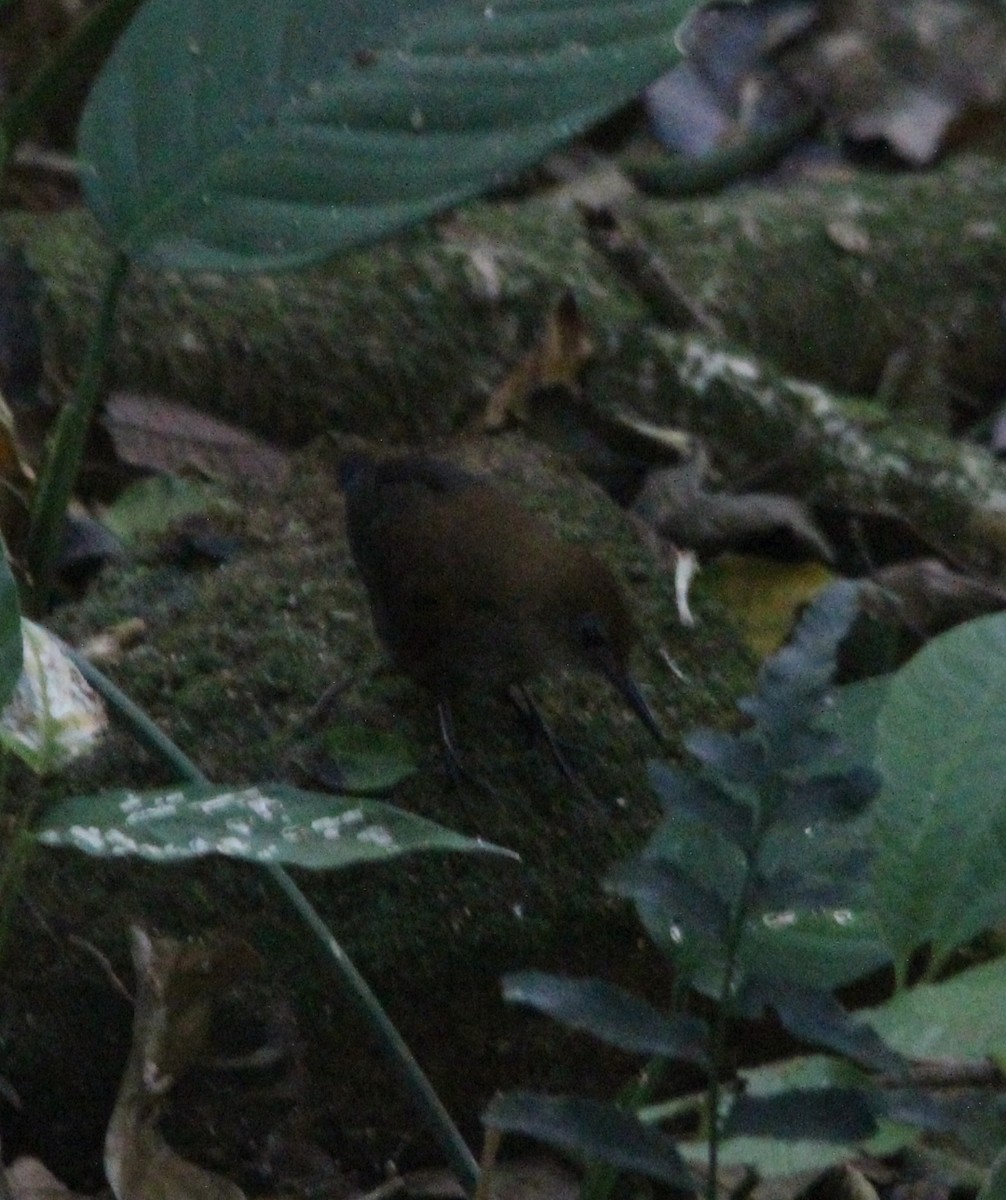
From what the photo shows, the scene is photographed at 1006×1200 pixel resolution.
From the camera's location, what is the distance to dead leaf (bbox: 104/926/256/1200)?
2529 millimetres

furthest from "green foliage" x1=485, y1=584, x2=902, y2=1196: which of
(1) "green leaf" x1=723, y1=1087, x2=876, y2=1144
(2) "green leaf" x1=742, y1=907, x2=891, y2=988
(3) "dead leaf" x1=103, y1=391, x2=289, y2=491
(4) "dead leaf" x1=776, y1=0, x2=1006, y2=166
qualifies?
(4) "dead leaf" x1=776, y1=0, x2=1006, y2=166

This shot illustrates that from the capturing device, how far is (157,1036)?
8.39 feet

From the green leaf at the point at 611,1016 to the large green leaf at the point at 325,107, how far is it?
123cm

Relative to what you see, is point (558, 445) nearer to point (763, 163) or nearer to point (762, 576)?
point (762, 576)

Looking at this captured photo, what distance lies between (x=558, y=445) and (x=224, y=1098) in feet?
5.98

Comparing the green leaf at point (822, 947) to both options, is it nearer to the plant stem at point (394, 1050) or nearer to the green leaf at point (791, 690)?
the plant stem at point (394, 1050)

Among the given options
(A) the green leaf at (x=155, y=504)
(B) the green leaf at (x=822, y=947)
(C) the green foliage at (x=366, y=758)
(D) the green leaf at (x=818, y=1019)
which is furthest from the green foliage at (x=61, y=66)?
(D) the green leaf at (x=818, y=1019)

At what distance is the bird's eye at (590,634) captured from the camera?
11.0 ft

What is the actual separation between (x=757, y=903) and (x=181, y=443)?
100 inches

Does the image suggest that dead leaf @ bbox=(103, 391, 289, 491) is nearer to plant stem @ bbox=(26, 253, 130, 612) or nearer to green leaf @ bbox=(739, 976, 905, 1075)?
plant stem @ bbox=(26, 253, 130, 612)

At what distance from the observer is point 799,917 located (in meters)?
2.48

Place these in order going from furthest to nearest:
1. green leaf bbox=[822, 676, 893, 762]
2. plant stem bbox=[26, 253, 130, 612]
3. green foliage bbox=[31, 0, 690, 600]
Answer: plant stem bbox=[26, 253, 130, 612] < green foliage bbox=[31, 0, 690, 600] < green leaf bbox=[822, 676, 893, 762]

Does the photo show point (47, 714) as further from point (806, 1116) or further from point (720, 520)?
point (720, 520)

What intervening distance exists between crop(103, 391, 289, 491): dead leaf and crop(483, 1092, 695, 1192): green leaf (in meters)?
2.33
